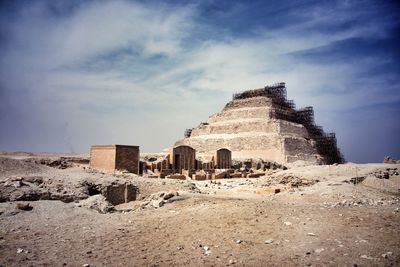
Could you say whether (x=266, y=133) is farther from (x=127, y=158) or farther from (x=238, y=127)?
(x=127, y=158)

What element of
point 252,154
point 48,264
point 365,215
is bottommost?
point 48,264

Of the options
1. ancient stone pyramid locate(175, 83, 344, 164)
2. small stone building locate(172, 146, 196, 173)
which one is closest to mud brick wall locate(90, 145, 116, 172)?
small stone building locate(172, 146, 196, 173)

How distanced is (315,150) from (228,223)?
43747 millimetres

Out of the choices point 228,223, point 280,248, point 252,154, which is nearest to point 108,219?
point 228,223

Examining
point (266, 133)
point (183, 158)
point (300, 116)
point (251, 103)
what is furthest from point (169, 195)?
point (300, 116)

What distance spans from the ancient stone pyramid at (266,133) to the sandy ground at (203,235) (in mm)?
30227

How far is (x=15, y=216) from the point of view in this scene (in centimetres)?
647

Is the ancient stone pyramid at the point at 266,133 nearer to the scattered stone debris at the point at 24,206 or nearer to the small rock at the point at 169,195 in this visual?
the small rock at the point at 169,195

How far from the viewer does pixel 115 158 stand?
1791 cm

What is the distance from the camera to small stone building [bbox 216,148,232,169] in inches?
1246

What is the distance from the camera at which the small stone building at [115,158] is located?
18047 millimetres

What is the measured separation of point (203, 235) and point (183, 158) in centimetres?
2233

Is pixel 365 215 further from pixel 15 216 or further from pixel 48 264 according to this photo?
pixel 15 216

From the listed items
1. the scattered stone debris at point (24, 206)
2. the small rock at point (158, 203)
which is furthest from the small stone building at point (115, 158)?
the scattered stone debris at point (24, 206)
